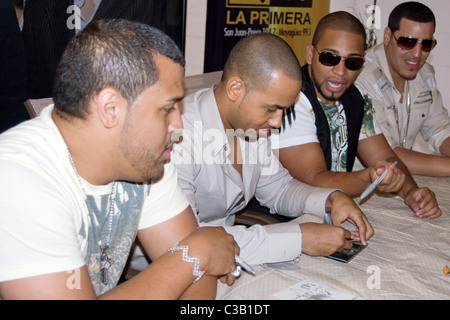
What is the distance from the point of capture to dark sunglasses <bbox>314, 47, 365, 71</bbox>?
2756 millimetres

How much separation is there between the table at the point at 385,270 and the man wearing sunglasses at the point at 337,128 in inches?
9.5

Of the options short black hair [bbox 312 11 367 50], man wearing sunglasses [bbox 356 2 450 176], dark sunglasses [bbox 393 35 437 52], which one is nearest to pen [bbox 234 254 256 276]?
short black hair [bbox 312 11 367 50]

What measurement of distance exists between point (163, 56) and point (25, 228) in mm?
542

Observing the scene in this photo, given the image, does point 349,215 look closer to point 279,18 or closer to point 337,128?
point 337,128

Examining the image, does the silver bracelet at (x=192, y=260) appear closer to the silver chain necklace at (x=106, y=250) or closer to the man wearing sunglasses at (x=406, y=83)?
the silver chain necklace at (x=106, y=250)

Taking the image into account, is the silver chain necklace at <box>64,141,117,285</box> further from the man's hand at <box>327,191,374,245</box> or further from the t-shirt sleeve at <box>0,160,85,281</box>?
the man's hand at <box>327,191,374,245</box>

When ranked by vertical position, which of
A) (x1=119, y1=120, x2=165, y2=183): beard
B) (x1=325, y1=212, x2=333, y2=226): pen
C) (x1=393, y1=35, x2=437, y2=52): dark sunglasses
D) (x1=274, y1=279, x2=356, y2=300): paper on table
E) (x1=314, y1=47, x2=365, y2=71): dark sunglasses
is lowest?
(x1=325, y1=212, x2=333, y2=226): pen

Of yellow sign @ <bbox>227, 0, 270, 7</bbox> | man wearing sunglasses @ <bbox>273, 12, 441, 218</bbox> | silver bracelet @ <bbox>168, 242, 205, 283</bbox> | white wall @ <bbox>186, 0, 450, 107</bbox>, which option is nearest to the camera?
silver bracelet @ <bbox>168, 242, 205, 283</bbox>

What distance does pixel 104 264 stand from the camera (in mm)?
1490

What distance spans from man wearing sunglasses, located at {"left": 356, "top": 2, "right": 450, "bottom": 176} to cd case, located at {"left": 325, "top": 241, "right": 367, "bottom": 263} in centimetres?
147

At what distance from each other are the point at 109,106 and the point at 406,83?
2.68 m

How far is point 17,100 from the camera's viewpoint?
2.99m

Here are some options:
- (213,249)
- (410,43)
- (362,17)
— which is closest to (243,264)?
(213,249)
